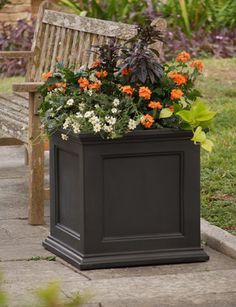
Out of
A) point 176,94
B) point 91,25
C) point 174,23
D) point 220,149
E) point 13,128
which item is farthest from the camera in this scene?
point 174,23

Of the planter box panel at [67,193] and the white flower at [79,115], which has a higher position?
the white flower at [79,115]

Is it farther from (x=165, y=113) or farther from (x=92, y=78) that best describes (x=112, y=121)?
(x=92, y=78)

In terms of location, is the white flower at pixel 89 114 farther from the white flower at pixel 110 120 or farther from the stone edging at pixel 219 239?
the stone edging at pixel 219 239

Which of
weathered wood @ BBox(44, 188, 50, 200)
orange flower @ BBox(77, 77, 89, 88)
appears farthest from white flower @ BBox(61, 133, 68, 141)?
weathered wood @ BBox(44, 188, 50, 200)

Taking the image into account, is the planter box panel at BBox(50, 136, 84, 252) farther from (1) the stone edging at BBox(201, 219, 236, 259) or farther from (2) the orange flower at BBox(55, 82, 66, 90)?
(1) the stone edging at BBox(201, 219, 236, 259)

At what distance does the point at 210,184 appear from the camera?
7.32m

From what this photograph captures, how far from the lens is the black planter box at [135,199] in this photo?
5.31 meters

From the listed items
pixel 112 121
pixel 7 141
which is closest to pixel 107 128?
pixel 112 121

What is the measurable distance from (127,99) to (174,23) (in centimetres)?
927

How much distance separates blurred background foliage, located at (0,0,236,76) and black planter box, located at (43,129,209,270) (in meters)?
8.45

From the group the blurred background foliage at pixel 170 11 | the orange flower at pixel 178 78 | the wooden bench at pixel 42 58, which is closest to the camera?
the orange flower at pixel 178 78

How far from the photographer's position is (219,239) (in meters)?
5.79

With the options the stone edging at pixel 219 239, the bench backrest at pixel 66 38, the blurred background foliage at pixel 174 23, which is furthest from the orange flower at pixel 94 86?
the blurred background foliage at pixel 174 23

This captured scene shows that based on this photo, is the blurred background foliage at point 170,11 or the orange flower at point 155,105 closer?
the orange flower at point 155,105
